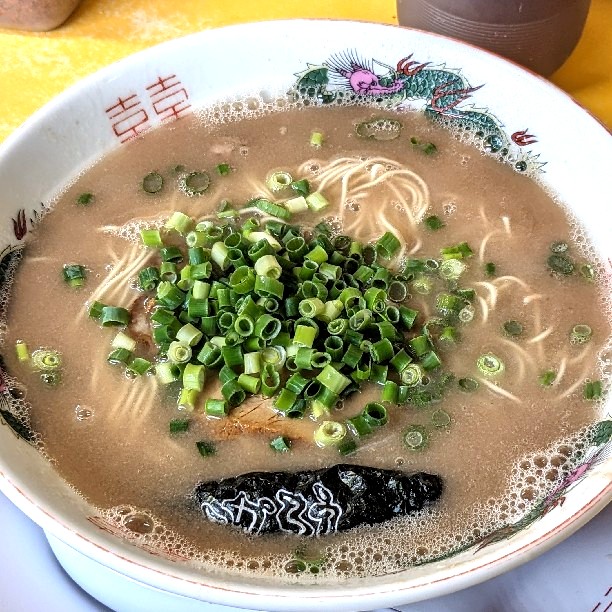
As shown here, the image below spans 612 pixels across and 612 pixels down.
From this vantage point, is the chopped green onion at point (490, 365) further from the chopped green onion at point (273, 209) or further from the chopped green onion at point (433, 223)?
the chopped green onion at point (273, 209)

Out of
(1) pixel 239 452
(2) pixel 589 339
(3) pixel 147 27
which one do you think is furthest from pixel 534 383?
(3) pixel 147 27

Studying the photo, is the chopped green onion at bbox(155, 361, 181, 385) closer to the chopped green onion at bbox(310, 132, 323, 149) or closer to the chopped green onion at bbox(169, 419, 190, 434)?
the chopped green onion at bbox(169, 419, 190, 434)

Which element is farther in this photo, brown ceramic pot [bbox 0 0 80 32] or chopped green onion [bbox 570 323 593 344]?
brown ceramic pot [bbox 0 0 80 32]

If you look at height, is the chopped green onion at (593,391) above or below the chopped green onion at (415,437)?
above

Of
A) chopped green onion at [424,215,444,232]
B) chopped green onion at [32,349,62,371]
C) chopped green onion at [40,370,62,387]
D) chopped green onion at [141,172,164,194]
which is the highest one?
chopped green onion at [141,172,164,194]

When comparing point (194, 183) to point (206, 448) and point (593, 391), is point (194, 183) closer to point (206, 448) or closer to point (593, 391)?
point (206, 448)

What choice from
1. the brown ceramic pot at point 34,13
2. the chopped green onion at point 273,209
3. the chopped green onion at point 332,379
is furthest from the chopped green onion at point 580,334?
the brown ceramic pot at point 34,13

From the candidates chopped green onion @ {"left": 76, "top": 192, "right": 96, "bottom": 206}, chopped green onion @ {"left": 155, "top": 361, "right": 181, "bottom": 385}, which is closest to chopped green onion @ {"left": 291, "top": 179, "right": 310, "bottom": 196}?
chopped green onion @ {"left": 76, "top": 192, "right": 96, "bottom": 206}
